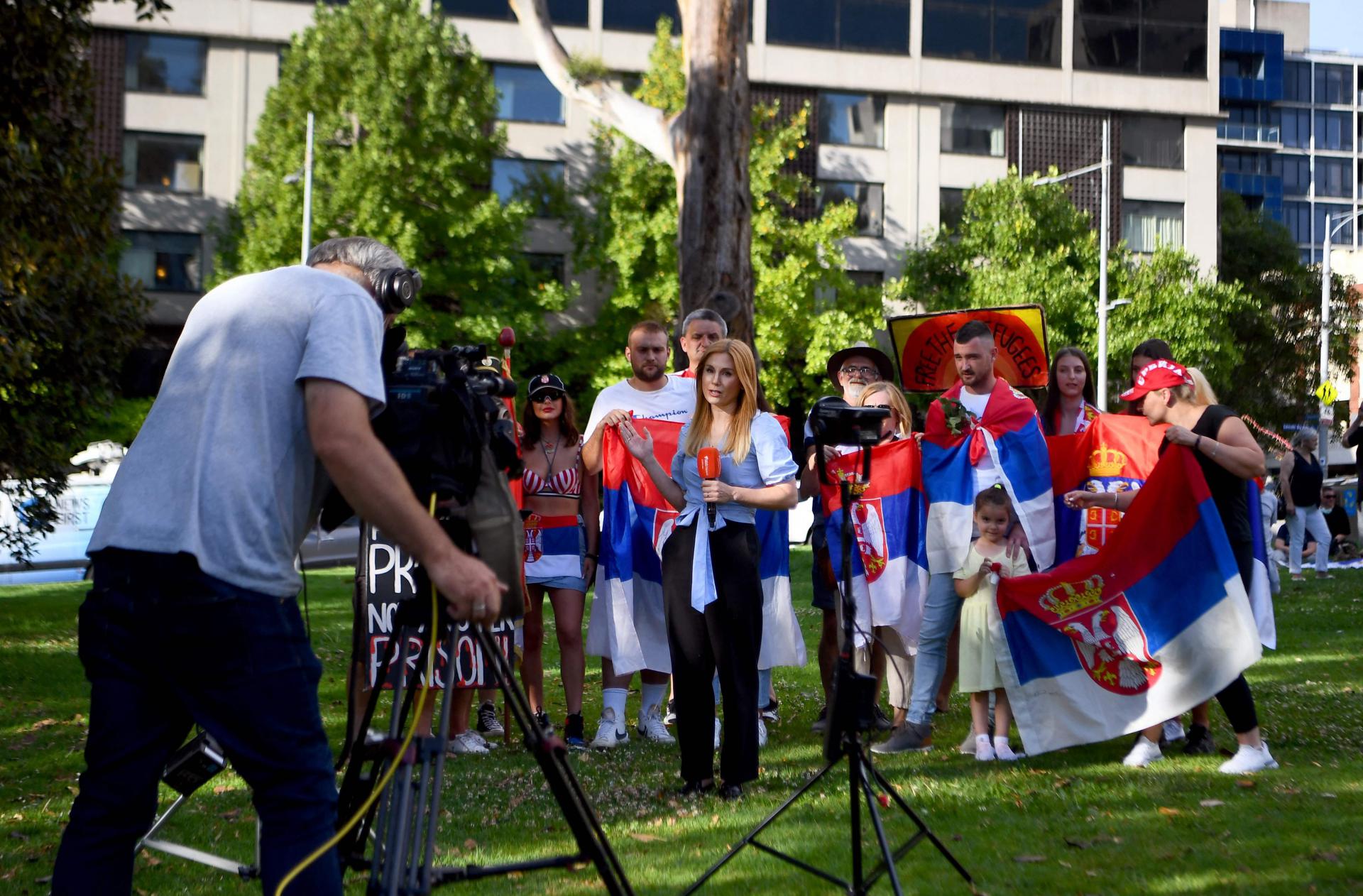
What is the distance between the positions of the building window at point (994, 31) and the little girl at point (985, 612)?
→ 44.4 meters

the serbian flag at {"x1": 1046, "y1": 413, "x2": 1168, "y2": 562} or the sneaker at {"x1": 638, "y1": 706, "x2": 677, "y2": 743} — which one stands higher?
the serbian flag at {"x1": 1046, "y1": 413, "x2": 1168, "y2": 562}

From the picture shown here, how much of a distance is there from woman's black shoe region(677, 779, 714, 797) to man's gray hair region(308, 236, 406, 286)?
3.43 metres

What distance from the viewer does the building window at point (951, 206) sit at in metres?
48.5

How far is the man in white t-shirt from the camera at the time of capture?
27.2 feet

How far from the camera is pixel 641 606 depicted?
8.53 m

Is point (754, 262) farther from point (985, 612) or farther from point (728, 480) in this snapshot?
point (728, 480)

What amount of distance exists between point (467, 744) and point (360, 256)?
4.59 meters

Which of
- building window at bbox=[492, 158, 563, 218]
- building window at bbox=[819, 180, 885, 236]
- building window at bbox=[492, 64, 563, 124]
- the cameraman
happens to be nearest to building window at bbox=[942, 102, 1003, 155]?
building window at bbox=[819, 180, 885, 236]

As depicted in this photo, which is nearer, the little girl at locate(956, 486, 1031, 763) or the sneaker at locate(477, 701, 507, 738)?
the little girl at locate(956, 486, 1031, 763)

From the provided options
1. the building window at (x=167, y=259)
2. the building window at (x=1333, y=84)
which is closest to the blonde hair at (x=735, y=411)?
the building window at (x=167, y=259)

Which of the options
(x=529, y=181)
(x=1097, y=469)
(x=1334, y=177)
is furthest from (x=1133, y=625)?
(x=1334, y=177)

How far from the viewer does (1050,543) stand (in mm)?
7777

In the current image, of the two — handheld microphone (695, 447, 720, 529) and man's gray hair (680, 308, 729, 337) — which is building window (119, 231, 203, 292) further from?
handheld microphone (695, 447, 720, 529)

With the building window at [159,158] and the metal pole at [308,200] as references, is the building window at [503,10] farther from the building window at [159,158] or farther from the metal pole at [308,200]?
the metal pole at [308,200]
